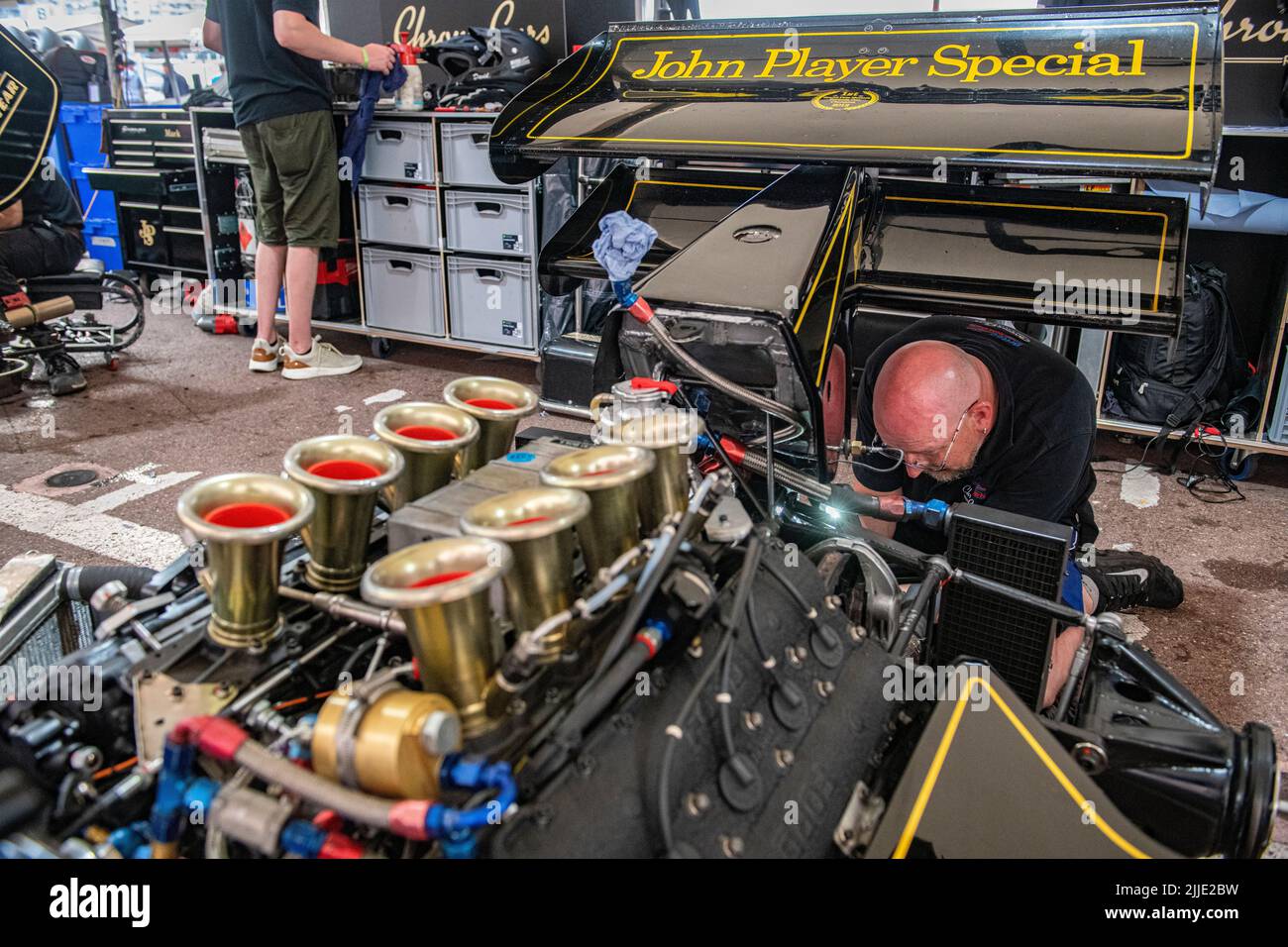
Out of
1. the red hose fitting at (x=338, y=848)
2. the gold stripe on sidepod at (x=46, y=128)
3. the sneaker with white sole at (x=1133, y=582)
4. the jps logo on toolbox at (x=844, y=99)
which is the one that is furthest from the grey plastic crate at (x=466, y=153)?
the red hose fitting at (x=338, y=848)

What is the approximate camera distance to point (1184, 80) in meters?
1.81

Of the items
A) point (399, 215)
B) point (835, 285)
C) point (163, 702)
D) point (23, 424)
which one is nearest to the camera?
point (163, 702)

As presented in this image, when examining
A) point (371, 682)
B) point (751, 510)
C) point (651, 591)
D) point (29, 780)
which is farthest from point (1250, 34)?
point (29, 780)

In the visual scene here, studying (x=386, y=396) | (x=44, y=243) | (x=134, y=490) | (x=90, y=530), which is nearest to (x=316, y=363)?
(x=386, y=396)

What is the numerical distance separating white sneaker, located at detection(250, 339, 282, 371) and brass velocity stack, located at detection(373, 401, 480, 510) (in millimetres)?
3533

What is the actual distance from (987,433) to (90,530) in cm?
257

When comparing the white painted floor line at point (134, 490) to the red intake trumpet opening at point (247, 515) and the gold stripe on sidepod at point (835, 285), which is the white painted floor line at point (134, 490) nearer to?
the red intake trumpet opening at point (247, 515)

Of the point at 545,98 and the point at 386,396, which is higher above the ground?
the point at 545,98

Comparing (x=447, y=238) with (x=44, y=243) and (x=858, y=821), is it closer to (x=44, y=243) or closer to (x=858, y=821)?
(x=44, y=243)

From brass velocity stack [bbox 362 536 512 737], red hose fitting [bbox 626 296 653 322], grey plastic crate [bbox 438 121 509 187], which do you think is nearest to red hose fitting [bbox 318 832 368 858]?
brass velocity stack [bbox 362 536 512 737]

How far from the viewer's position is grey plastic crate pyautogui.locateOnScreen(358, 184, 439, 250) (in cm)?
452

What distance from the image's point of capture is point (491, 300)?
4453 millimetres

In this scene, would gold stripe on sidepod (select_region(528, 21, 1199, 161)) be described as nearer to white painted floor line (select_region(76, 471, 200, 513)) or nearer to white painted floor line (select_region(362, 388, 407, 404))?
white painted floor line (select_region(76, 471, 200, 513))

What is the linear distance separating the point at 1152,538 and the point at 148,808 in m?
2.99
